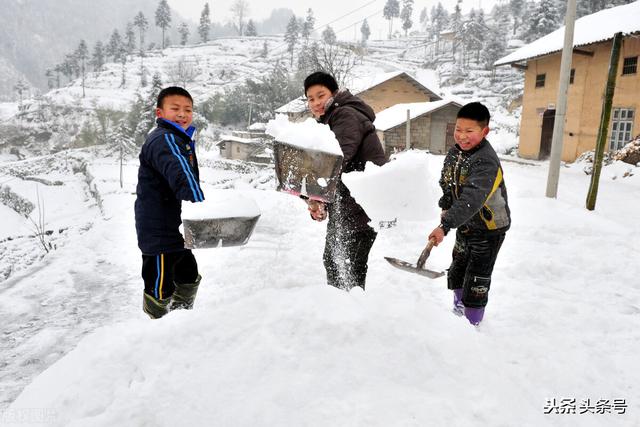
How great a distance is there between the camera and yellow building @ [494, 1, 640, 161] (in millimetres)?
16391

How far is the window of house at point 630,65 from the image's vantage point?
1635 cm

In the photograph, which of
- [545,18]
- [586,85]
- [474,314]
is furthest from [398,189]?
[545,18]

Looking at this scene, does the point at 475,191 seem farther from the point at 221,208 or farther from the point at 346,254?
the point at 221,208

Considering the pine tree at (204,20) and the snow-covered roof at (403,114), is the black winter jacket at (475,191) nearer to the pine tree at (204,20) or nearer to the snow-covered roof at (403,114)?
the snow-covered roof at (403,114)

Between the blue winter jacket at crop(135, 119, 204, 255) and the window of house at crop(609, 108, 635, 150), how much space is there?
19906 millimetres

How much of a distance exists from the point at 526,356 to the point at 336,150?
2002 mm

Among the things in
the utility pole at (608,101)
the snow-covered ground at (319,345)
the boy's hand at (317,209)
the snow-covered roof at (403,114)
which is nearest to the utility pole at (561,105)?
the utility pole at (608,101)

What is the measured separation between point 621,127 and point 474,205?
19.0 meters

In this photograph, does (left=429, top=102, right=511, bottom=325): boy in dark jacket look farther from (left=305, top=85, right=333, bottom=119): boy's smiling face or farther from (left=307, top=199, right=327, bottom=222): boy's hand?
(left=305, top=85, right=333, bottom=119): boy's smiling face

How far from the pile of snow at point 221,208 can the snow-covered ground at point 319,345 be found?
540 millimetres

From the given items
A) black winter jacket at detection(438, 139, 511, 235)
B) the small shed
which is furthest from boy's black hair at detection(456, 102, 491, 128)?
the small shed

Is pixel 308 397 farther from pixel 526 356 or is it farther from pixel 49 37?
pixel 49 37

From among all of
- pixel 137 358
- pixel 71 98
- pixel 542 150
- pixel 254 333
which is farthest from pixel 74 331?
pixel 71 98

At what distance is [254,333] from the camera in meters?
1.74
